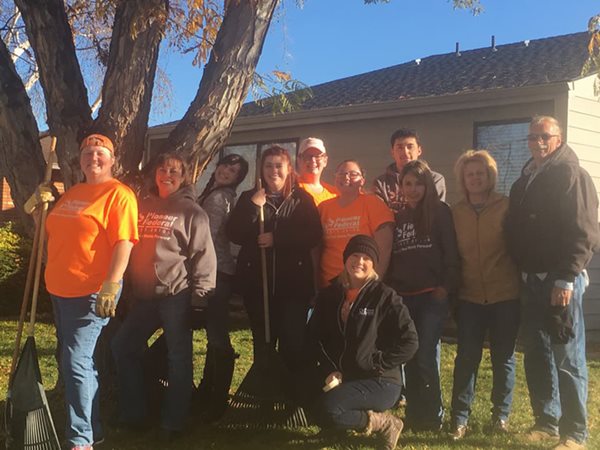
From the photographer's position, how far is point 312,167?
5.01 m

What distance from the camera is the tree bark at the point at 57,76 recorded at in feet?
15.9

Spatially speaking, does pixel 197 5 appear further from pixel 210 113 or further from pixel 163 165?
pixel 163 165

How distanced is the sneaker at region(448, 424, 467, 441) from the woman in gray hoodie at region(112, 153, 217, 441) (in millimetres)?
1799

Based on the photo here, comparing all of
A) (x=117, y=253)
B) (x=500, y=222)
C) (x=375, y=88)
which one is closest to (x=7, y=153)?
(x=117, y=253)

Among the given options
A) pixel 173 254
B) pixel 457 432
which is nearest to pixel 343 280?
pixel 173 254

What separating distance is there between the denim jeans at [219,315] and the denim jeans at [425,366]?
1.24m

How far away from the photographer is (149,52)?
495 centimetres

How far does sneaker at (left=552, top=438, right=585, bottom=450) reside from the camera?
13.9 feet

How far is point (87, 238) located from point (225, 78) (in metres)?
1.73

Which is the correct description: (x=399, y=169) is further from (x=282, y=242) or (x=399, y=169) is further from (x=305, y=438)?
(x=305, y=438)

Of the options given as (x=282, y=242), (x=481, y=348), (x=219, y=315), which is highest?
(x=282, y=242)

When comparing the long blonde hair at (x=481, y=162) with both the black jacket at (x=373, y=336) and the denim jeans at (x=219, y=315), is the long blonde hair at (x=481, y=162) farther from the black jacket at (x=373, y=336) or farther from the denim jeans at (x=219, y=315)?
the denim jeans at (x=219, y=315)

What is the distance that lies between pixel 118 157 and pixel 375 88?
807 centimetres

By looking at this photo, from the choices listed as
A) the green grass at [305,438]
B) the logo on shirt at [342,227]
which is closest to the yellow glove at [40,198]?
the green grass at [305,438]
